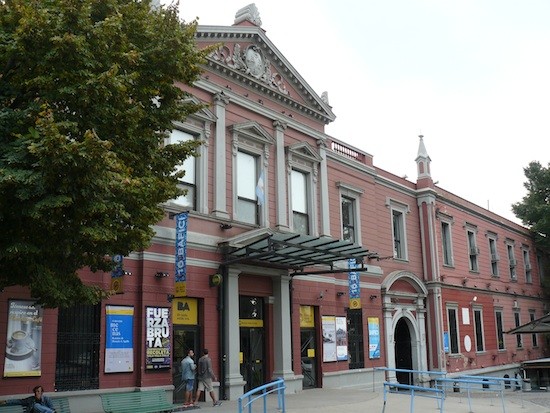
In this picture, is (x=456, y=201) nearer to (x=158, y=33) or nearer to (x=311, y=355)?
(x=311, y=355)

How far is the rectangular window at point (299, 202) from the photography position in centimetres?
2225

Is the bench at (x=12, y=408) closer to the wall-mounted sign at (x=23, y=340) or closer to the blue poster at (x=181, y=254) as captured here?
the wall-mounted sign at (x=23, y=340)

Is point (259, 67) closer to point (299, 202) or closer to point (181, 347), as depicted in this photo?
point (299, 202)

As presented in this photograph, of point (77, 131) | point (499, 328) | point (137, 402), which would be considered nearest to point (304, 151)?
point (137, 402)

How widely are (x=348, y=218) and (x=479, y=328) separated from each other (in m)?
12.4

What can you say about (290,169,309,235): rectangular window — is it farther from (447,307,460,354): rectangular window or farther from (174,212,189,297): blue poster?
(447,307,460,354): rectangular window

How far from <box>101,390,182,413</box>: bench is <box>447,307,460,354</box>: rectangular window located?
17.8 metres

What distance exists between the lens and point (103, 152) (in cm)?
890

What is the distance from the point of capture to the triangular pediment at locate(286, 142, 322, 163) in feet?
73.1

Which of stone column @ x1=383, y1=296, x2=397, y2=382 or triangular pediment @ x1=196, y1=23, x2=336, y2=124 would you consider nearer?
triangular pediment @ x1=196, y1=23, x2=336, y2=124

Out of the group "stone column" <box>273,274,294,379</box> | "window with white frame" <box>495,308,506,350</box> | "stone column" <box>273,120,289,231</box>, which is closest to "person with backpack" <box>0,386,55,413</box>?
"stone column" <box>273,274,294,379</box>

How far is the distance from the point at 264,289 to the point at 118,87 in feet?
38.6

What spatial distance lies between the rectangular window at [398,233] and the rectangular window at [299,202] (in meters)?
6.89

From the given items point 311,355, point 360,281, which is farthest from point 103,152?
point 360,281
